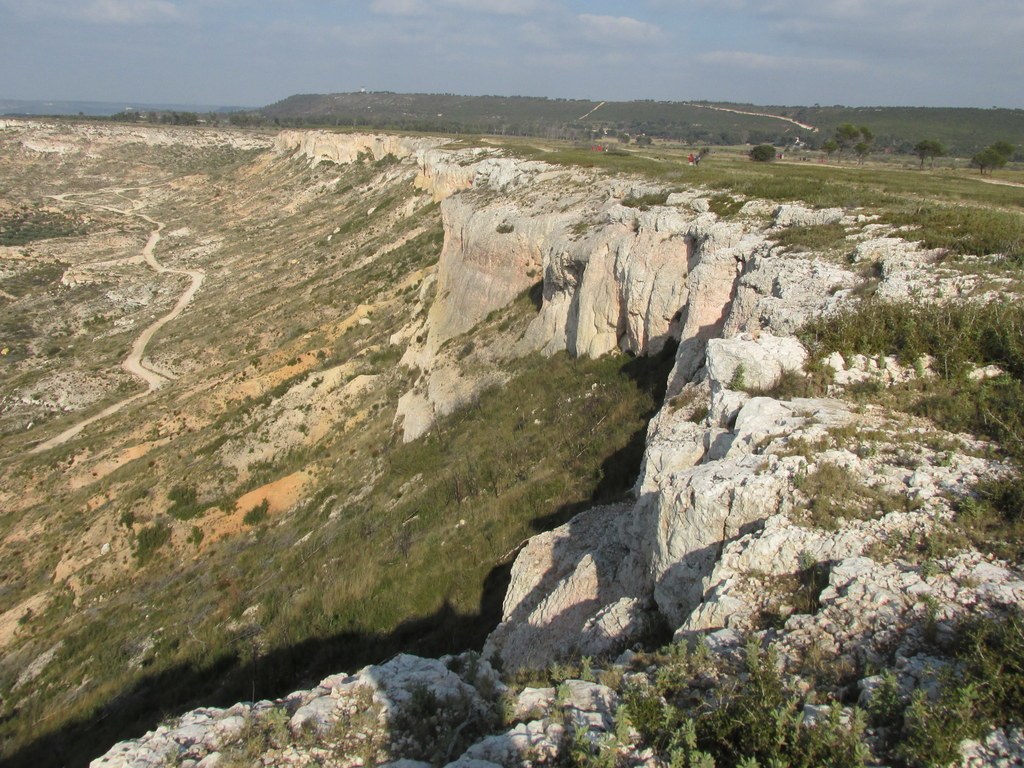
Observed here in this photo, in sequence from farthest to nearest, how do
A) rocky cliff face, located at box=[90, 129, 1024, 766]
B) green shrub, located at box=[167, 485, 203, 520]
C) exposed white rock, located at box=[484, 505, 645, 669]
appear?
1. green shrub, located at box=[167, 485, 203, 520]
2. exposed white rock, located at box=[484, 505, 645, 669]
3. rocky cliff face, located at box=[90, 129, 1024, 766]

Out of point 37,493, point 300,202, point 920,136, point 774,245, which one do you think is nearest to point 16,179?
point 300,202

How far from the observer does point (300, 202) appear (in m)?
75.8

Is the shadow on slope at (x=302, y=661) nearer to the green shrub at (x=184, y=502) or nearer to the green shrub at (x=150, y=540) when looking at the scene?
the green shrub at (x=150, y=540)

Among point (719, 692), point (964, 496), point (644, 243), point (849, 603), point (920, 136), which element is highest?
point (920, 136)

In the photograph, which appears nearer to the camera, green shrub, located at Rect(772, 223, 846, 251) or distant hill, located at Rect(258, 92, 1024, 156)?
green shrub, located at Rect(772, 223, 846, 251)

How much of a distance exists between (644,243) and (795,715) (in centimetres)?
1328

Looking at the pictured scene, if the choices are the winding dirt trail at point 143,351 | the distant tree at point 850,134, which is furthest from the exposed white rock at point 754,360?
the distant tree at point 850,134

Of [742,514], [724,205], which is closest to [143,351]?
[724,205]

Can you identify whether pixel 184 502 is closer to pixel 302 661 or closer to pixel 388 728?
pixel 302 661

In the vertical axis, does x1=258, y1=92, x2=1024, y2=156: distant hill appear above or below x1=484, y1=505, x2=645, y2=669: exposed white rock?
above

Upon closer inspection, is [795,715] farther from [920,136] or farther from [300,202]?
[920,136]

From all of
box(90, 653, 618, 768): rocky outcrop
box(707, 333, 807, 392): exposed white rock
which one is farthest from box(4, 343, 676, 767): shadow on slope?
box(90, 653, 618, 768): rocky outcrop

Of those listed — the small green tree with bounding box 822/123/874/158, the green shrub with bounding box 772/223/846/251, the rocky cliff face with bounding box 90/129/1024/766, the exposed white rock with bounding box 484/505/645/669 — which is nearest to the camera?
the rocky cliff face with bounding box 90/129/1024/766

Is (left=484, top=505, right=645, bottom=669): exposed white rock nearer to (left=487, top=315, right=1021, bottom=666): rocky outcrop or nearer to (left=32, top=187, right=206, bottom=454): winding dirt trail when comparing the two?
(left=487, top=315, right=1021, bottom=666): rocky outcrop
